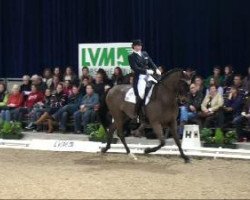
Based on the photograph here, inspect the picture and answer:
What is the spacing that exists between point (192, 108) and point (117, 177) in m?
3.47

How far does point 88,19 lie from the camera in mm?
15914

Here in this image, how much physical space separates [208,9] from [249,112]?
3.86m

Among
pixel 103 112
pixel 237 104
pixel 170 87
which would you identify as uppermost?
pixel 170 87

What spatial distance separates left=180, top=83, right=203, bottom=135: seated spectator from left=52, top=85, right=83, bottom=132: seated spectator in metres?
2.74

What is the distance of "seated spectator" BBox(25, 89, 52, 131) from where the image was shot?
13453 mm

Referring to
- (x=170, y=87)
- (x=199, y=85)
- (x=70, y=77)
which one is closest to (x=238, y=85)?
(x=199, y=85)

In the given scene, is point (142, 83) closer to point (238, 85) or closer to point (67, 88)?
point (238, 85)

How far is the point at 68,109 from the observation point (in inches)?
511

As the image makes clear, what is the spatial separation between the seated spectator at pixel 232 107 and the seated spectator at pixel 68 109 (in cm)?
342

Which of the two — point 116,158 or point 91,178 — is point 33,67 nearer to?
point 116,158

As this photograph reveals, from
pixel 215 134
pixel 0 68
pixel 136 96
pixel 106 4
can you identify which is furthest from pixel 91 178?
pixel 0 68

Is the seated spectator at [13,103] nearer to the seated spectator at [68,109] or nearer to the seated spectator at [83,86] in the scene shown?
the seated spectator at [68,109]

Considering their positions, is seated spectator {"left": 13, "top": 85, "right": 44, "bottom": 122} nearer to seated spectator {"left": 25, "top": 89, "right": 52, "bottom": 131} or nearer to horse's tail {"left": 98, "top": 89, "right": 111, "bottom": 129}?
seated spectator {"left": 25, "top": 89, "right": 52, "bottom": 131}

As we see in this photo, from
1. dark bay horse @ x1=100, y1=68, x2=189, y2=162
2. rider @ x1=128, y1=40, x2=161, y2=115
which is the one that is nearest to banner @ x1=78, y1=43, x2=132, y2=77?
rider @ x1=128, y1=40, x2=161, y2=115
